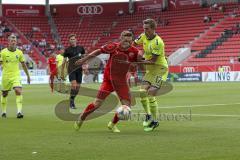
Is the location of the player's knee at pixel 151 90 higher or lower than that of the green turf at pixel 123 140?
higher

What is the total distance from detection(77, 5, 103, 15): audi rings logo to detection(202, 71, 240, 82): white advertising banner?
25.9 m

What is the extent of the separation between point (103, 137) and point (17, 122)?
447cm

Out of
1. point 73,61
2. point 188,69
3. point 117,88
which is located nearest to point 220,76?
point 188,69

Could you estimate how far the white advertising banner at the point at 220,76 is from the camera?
49594 millimetres

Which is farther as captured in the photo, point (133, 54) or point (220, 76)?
point (220, 76)

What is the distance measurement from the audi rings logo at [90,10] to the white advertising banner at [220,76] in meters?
25.9

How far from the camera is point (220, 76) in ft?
166

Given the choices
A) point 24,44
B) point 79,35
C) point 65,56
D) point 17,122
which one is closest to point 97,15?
point 79,35

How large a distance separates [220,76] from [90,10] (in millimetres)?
28127

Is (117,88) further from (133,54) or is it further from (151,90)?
(151,90)

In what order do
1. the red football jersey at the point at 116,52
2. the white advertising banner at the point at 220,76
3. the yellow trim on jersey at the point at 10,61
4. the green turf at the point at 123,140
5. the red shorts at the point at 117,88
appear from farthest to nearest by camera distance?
1. the white advertising banner at the point at 220,76
2. the yellow trim on jersey at the point at 10,61
3. the red shorts at the point at 117,88
4. the red football jersey at the point at 116,52
5. the green turf at the point at 123,140

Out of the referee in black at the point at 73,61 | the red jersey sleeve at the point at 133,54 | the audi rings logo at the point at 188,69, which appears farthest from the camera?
the audi rings logo at the point at 188,69

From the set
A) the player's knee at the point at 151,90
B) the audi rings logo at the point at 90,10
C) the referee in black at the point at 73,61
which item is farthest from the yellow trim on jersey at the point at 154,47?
the audi rings logo at the point at 90,10

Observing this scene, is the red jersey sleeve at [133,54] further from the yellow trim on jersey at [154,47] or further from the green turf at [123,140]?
the green turf at [123,140]
